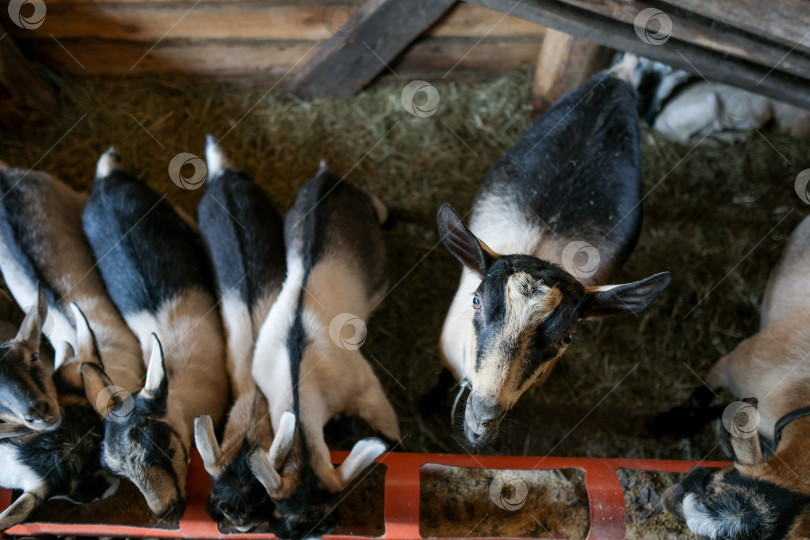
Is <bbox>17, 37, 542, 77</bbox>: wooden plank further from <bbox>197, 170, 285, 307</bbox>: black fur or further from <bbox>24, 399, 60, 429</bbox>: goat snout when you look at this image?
<bbox>24, 399, 60, 429</bbox>: goat snout

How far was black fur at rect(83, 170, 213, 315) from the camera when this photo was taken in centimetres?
364

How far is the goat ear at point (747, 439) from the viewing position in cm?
267

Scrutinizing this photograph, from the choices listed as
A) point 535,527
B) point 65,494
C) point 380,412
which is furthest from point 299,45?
point 535,527

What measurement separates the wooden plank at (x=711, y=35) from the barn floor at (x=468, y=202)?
1.13m

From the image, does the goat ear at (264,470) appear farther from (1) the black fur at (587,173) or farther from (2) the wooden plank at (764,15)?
(2) the wooden plank at (764,15)

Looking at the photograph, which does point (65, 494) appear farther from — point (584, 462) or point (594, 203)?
point (594, 203)

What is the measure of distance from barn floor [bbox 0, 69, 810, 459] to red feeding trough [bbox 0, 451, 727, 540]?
0.76m

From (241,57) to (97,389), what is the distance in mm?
2804

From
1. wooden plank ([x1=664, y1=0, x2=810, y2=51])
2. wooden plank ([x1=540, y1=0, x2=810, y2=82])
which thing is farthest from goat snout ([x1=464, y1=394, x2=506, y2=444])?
wooden plank ([x1=664, y1=0, x2=810, y2=51])

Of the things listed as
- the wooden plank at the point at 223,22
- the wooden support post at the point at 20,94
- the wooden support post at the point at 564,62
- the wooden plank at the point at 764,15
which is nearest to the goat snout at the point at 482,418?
the wooden plank at the point at 764,15

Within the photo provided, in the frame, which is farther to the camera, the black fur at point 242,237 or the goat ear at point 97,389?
the black fur at point 242,237

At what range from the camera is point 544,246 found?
11.1ft

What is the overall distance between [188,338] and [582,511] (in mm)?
2431

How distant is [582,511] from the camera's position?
10.5 ft
